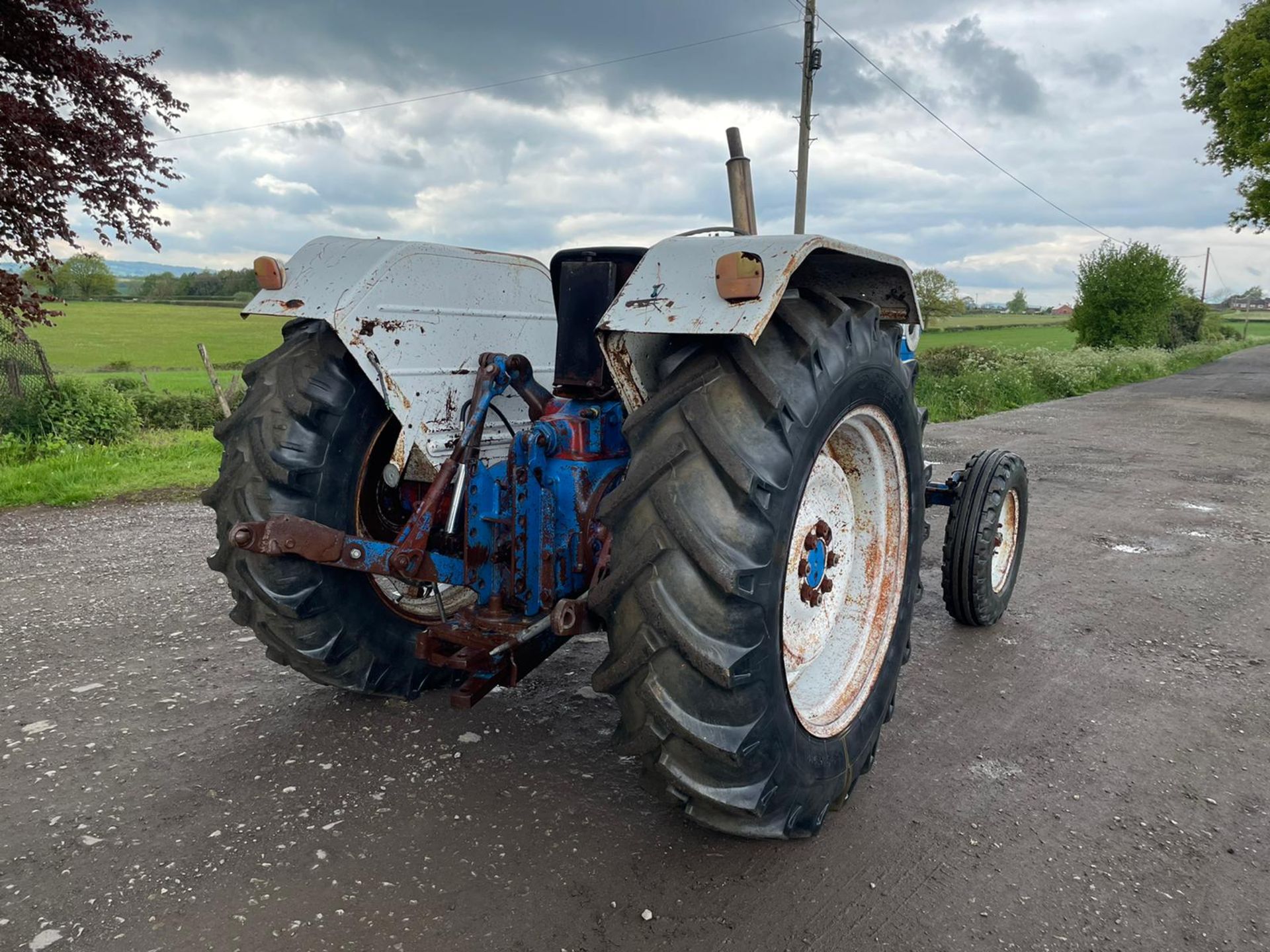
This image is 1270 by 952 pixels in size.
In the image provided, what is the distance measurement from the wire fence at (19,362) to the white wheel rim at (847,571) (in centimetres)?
983

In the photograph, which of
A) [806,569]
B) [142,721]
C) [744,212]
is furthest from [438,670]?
[744,212]

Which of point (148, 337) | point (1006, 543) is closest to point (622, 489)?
point (1006, 543)

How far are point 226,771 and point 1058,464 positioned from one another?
8320mm

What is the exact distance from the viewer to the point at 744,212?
131 inches

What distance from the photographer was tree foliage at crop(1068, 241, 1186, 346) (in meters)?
29.7

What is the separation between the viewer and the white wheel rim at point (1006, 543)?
4.22m

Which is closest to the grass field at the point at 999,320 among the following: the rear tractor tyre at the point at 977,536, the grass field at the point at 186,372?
the grass field at the point at 186,372

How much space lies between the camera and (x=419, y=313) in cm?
262

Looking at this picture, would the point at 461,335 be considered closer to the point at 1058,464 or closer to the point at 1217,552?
the point at 1217,552

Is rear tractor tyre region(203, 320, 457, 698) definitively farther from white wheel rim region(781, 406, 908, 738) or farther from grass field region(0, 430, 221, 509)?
grass field region(0, 430, 221, 509)

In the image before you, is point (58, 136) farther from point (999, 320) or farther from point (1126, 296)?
point (999, 320)

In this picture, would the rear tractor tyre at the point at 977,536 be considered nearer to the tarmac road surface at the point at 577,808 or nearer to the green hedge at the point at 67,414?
the tarmac road surface at the point at 577,808

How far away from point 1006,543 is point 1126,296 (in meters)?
30.5

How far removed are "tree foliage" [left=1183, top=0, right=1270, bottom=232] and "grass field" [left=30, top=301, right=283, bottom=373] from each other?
2807 centimetres
